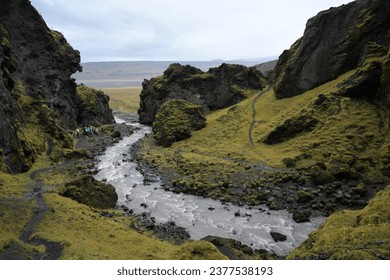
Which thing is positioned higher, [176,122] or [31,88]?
[31,88]

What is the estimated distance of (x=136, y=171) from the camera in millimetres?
62281

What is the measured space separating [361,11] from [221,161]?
1851 inches

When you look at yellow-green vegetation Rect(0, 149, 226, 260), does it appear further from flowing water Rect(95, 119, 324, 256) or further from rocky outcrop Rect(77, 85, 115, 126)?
rocky outcrop Rect(77, 85, 115, 126)

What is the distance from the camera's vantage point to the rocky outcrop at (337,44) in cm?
6981

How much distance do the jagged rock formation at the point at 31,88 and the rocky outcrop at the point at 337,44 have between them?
56528 millimetres

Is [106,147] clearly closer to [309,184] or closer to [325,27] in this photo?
[309,184]

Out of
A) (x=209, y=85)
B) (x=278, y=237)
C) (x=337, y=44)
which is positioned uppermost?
(x=337, y=44)

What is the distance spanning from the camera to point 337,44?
76125mm

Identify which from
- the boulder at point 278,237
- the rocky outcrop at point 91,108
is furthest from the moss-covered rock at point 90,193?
the rocky outcrop at point 91,108

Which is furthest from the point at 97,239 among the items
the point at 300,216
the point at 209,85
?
the point at 209,85

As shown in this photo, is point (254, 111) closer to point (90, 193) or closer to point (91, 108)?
point (91, 108)

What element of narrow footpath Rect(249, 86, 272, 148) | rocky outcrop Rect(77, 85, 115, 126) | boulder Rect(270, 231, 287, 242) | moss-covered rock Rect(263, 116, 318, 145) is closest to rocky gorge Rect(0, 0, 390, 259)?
boulder Rect(270, 231, 287, 242)

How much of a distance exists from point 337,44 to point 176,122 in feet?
135
